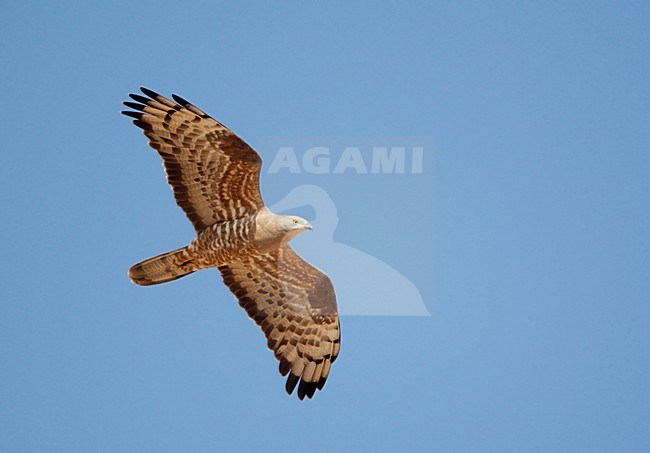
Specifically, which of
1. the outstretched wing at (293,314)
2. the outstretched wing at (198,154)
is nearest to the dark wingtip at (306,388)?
the outstretched wing at (293,314)

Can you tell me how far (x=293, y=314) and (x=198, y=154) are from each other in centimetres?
283

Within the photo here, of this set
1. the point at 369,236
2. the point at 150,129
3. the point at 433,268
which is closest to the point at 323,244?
the point at 369,236

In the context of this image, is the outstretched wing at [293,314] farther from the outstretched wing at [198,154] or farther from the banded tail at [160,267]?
the outstretched wing at [198,154]

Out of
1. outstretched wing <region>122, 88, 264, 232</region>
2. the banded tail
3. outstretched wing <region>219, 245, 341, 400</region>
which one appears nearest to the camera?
outstretched wing <region>122, 88, 264, 232</region>

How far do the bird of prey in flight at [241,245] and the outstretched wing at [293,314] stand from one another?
0.6 inches

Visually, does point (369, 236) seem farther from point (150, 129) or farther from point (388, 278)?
point (150, 129)

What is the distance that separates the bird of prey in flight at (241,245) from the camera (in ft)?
46.6

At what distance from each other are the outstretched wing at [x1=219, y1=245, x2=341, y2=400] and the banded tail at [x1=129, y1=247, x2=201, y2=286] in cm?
106

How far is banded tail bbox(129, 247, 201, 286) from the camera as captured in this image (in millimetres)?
14414

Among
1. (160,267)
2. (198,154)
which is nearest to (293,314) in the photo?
(160,267)

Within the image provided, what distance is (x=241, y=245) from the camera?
14.6 metres

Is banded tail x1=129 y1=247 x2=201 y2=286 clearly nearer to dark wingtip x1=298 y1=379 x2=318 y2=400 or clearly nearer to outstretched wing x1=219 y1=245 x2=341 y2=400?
outstretched wing x1=219 y1=245 x2=341 y2=400

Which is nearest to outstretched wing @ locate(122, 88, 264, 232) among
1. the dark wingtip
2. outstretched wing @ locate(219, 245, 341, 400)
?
outstretched wing @ locate(219, 245, 341, 400)

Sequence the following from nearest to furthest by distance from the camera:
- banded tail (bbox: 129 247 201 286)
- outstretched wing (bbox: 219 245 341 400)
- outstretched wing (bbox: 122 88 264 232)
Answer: outstretched wing (bbox: 122 88 264 232), banded tail (bbox: 129 247 201 286), outstretched wing (bbox: 219 245 341 400)
